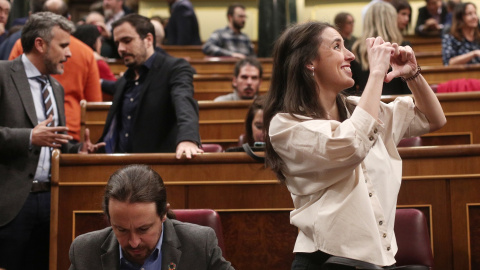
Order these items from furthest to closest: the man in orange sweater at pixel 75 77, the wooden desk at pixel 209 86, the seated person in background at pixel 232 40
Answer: the seated person in background at pixel 232 40
the wooden desk at pixel 209 86
the man in orange sweater at pixel 75 77

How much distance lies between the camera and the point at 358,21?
7.14 metres

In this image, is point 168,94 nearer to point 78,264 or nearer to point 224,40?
point 78,264

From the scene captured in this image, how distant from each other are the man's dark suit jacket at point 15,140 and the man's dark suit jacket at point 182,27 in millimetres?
3259

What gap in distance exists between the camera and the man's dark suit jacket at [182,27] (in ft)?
18.9

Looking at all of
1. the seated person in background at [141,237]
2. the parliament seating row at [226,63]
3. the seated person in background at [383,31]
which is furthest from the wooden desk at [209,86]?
the seated person in background at [141,237]

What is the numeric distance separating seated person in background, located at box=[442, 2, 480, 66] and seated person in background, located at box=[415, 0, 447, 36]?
72.6 inches

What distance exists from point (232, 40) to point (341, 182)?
4.47 metres

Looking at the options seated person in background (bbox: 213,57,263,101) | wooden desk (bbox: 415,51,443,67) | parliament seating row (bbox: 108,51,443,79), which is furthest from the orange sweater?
wooden desk (bbox: 415,51,443,67)

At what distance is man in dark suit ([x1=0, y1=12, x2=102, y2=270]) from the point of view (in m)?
2.38

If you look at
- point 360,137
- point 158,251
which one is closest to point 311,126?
point 360,137

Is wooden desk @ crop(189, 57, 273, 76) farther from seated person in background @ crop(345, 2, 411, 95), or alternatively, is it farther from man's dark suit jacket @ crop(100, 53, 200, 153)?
man's dark suit jacket @ crop(100, 53, 200, 153)

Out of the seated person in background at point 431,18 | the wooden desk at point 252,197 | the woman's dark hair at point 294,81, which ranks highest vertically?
the seated person in background at point 431,18

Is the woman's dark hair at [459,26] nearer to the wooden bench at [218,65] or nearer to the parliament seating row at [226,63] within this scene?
the parliament seating row at [226,63]

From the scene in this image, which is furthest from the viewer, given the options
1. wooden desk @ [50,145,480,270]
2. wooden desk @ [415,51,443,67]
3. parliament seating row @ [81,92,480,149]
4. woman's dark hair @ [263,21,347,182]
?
wooden desk @ [415,51,443,67]
